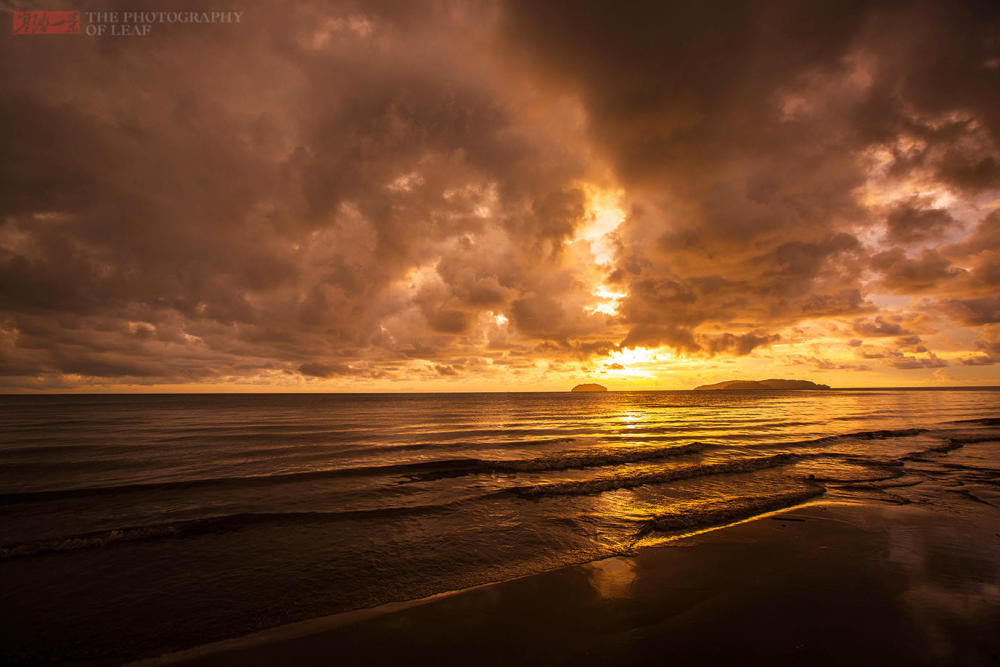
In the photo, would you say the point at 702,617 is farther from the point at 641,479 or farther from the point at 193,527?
the point at 193,527

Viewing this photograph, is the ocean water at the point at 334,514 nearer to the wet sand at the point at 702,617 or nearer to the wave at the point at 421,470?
the wave at the point at 421,470

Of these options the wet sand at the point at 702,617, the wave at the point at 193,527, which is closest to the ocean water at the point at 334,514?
the wave at the point at 193,527

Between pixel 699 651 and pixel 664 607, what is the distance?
117cm

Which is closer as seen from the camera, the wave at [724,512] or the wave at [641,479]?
the wave at [724,512]

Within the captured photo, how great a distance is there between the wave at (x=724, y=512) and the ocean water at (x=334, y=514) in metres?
0.08

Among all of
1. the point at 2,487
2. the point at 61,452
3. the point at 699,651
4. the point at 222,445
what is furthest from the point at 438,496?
the point at 61,452

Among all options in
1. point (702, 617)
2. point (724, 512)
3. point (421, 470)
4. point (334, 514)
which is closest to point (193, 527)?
point (334, 514)

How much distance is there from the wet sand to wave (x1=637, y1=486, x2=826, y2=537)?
1.69m

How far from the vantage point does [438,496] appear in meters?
14.5

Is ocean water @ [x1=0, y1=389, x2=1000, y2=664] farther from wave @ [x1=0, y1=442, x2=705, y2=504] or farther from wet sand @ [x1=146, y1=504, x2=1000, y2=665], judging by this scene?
wet sand @ [x1=146, y1=504, x2=1000, y2=665]

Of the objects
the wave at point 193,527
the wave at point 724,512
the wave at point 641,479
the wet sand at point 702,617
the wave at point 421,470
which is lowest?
the wave at point 421,470

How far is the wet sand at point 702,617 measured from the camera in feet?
17.5

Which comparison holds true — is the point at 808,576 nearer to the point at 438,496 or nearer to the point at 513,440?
the point at 438,496

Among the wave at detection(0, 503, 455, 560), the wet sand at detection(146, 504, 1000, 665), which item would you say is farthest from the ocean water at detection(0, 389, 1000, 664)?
the wet sand at detection(146, 504, 1000, 665)
